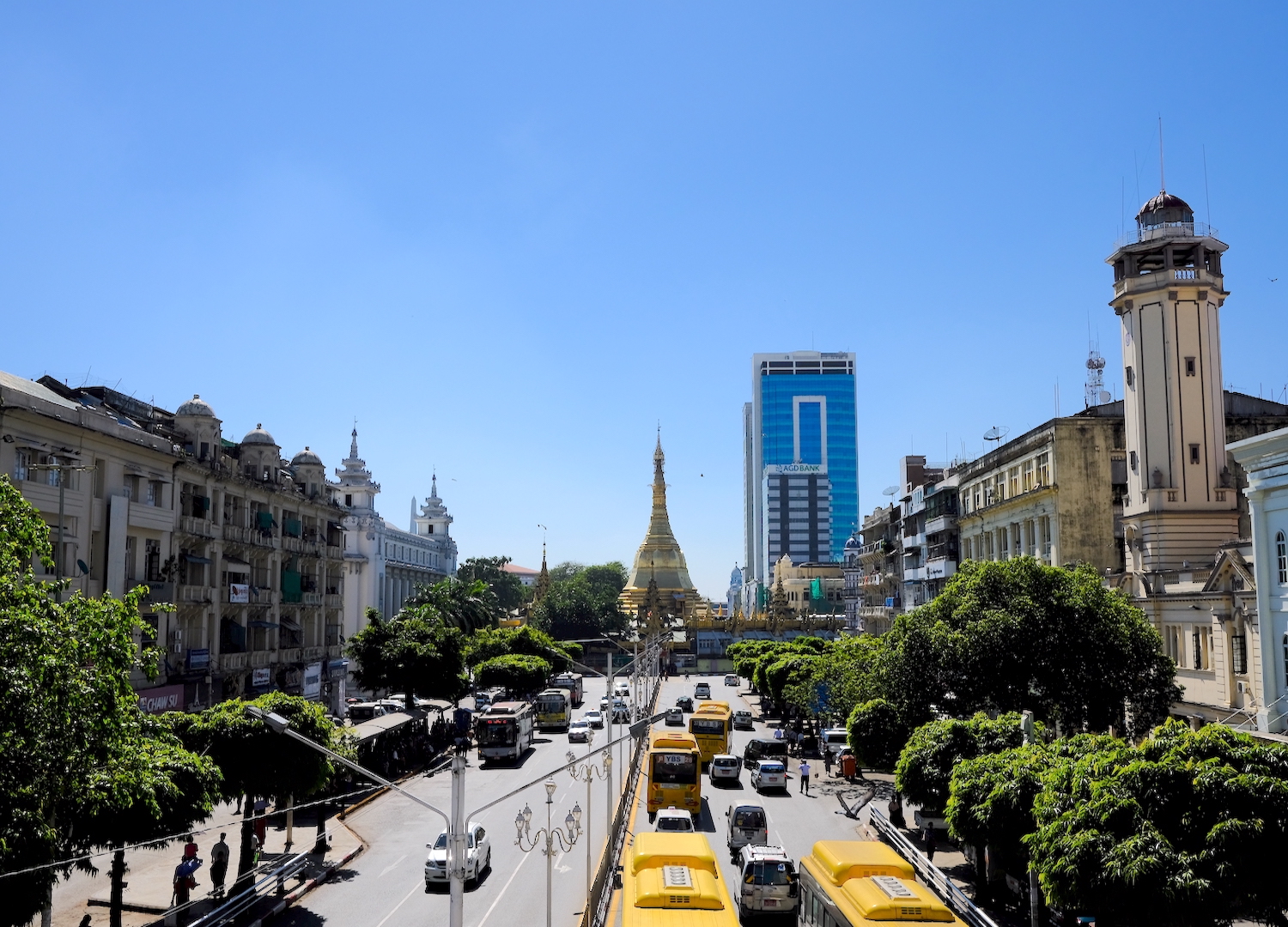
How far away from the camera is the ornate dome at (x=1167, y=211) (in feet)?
161

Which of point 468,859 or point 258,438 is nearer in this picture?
point 468,859

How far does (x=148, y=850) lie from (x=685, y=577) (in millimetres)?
120666

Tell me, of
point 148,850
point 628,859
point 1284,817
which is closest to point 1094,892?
point 1284,817

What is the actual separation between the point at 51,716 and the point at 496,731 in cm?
3543

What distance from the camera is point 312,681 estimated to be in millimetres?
57750

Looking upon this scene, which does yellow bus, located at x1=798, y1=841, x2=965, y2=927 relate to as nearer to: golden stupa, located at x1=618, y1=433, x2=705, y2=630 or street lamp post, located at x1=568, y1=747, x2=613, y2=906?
street lamp post, located at x1=568, y1=747, x2=613, y2=906

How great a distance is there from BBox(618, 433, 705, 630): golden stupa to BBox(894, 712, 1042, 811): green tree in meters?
107

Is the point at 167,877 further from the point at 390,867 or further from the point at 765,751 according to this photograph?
the point at 765,751

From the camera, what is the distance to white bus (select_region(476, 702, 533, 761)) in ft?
168

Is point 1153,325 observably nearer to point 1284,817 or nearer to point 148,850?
point 1284,817

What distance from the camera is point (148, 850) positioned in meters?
33.7

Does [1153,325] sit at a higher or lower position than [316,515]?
higher

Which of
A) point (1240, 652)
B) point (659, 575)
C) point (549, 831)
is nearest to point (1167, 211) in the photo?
point (1240, 652)

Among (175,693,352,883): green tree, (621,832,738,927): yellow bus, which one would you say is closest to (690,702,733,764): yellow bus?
(175,693,352,883): green tree
